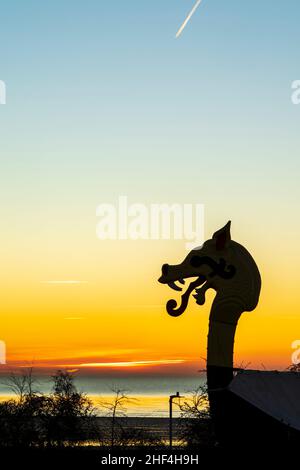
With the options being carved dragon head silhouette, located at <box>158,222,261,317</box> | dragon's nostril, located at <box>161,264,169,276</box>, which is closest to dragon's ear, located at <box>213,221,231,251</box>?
carved dragon head silhouette, located at <box>158,222,261,317</box>

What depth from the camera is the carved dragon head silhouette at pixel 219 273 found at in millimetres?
19375

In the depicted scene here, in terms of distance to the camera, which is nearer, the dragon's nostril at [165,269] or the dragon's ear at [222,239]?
the dragon's ear at [222,239]

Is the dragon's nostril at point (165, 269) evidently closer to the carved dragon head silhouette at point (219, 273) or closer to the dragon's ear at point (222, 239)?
the carved dragon head silhouette at point (219, 273)

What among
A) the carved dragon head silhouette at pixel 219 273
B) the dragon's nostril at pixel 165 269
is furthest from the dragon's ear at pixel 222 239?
the dragon's nostril at pixel 165 269

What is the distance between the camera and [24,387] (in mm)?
32281

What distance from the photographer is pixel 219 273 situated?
19422 mm

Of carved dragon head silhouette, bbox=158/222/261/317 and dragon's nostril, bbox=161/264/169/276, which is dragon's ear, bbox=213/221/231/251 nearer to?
carved dragon head silhouette, bbox=158/222/261/317

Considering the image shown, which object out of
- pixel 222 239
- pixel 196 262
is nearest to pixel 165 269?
pixel 196 262

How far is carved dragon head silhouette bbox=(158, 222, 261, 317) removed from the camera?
19.4 meters

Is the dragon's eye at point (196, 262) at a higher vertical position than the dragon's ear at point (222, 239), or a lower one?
lower

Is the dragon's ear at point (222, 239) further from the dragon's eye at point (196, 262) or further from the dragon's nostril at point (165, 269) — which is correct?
the dragon's nostril at point (165, 269)

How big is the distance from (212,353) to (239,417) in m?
1.51
